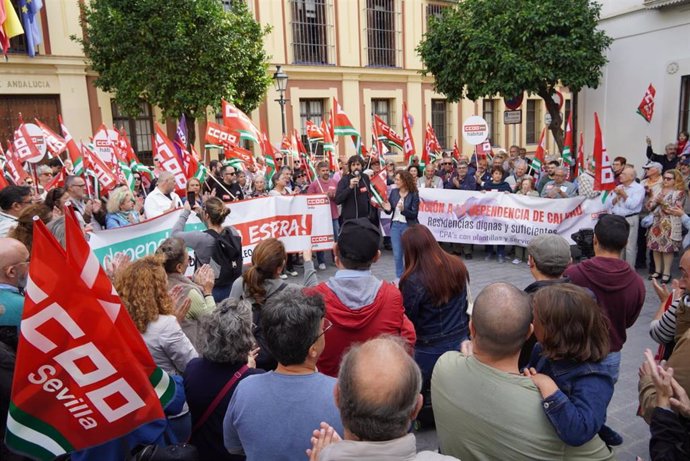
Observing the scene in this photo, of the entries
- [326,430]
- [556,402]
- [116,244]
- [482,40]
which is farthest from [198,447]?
[482,40]

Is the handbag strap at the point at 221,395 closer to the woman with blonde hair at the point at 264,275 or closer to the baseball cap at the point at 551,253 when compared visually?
the woman with blonde hair at the point at 264,275

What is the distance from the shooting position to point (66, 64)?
18.2 metres

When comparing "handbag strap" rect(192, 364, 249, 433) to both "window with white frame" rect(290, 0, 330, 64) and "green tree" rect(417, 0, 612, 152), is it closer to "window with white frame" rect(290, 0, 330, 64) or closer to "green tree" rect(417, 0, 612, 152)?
"green tree" rect(417, 0, 612, 152)

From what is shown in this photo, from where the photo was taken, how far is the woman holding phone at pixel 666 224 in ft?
23.3

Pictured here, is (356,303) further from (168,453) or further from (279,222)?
(279,222)

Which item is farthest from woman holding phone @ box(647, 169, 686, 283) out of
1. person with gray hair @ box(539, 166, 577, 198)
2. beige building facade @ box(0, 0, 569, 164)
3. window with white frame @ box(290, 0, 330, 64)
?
window with white frame @ box(290, 0, 330, 64)

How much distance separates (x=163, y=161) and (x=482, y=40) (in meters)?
9.57

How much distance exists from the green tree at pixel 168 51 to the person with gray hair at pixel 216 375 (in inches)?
599

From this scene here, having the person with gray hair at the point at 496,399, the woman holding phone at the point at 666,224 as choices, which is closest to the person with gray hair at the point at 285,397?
the person with gray hair at the point at 496,399

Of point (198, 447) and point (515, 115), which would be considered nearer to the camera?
point (198, 447)

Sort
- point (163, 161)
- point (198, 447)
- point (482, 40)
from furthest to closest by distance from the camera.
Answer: point (482, 40)
point (163, 161)
point (198, 447)

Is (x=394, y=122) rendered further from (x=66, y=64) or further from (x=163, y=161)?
(x=163, y=161)

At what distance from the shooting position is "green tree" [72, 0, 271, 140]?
15898mm

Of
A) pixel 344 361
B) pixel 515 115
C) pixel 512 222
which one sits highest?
pixel 515 115
